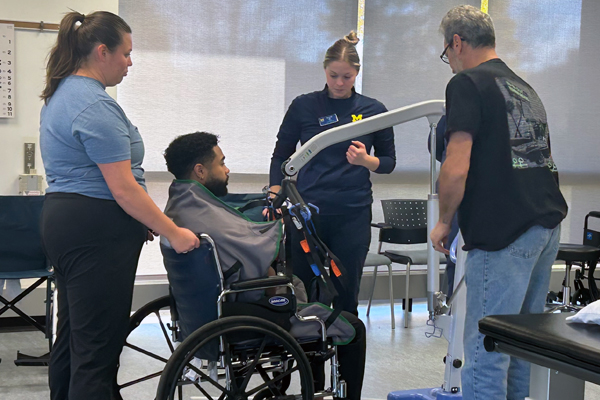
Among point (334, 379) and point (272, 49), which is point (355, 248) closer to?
point (334, 379)

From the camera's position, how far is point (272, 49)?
4.48 meters

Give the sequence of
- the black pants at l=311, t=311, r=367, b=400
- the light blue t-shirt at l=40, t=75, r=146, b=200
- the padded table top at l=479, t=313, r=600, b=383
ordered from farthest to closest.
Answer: the black pants at l=311, t=311, r=367, b=400 < the light blue t-shirt at l=40, t=75, r=146, b=200 < the padded table top at l=479, t=313, r=600, b=383

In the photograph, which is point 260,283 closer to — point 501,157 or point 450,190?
point 450,190

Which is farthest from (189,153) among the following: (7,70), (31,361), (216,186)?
(7,70)

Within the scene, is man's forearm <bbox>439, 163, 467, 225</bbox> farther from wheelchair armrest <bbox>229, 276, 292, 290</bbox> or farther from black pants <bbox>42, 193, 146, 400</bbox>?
black pants <bbox>42, 193, 146, 400</bbox>

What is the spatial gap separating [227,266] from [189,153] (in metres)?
0.43

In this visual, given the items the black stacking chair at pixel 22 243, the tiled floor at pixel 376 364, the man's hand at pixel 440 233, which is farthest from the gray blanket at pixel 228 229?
the black stacking chair at pixel 22 243

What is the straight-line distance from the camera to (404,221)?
4328 mm

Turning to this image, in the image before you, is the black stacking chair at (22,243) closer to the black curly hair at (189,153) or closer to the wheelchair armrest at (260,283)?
the black curly hair at (189,153)

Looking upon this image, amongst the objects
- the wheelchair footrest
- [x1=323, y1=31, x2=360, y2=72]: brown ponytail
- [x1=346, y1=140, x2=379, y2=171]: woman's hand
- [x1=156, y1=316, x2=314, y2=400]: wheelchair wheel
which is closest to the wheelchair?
[x1=156, y1=316, x2=314, y2=400]: wheelchair wheel

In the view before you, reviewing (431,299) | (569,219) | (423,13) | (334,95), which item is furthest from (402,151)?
(431,299)

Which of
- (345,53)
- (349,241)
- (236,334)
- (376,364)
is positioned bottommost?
(376,364)

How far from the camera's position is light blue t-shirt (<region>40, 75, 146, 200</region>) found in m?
1.68

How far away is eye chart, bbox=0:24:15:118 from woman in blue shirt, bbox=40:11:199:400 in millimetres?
2324
